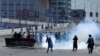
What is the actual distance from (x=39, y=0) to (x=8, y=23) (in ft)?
82.6

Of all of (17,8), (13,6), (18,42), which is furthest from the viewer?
(13,6)

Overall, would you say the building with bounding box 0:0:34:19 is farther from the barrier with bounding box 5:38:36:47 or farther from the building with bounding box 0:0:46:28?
the barrier with bounding box 5:38:36:47

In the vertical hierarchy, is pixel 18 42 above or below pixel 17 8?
below

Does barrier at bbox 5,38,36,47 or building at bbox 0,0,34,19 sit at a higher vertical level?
building at bbox 0,0,34,19

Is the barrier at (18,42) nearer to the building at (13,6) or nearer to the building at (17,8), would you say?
the building at (17,8)

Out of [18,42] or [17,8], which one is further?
[17,8]

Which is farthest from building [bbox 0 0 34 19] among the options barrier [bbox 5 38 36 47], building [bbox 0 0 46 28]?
barrier [bbox 5 38 36 47]

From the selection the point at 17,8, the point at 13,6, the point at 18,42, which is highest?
the point at 13,6

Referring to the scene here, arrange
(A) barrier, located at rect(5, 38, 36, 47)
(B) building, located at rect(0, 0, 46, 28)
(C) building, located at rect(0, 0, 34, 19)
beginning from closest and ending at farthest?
(A) barrier, located at rect(5, 38, 36, 47), (B) building, located at rect(0, 0, 46, 28), (C) building, located at rect(0, 0, 34, 19)

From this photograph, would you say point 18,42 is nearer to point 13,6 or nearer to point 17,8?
point 17,8

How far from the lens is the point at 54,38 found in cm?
4703

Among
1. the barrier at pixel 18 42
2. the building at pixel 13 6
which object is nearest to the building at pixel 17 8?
the building at pixel 13 6

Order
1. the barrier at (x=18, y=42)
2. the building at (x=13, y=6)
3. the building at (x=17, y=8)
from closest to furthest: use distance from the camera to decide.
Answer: the barrier at (x=18, y=42) → the building at (x=17, y=8) → the building at (x=13, y=6)

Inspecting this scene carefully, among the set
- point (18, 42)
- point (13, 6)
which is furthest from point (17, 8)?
point (18, 42)
